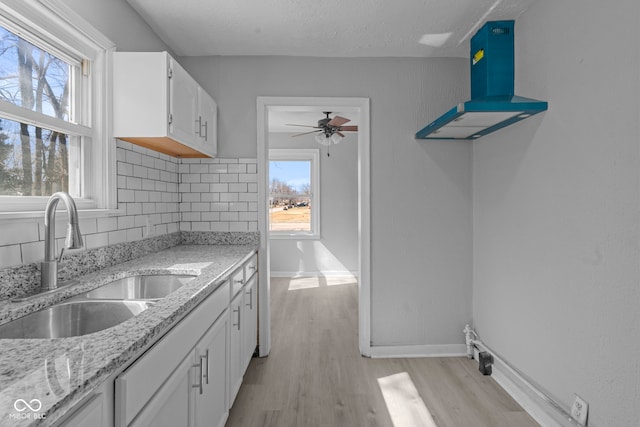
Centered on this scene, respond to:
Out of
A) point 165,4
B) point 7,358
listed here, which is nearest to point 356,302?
point 165,4

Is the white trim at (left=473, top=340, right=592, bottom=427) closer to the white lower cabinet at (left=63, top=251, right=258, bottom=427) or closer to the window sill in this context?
the white lower cabinet at (left=63, top=251, right=258, bottom=427)

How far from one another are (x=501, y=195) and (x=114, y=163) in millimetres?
2491

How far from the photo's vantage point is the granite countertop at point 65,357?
62cm

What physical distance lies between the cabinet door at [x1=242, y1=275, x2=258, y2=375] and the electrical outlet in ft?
6.04

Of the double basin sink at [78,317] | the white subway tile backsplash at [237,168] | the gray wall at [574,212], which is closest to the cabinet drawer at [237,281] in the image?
the double basin sink at [78,317]

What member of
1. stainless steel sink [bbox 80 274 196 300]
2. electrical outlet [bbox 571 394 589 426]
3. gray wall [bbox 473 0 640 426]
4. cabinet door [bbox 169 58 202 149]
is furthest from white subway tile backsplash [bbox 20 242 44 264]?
electrical outlet [bbox 571 394 589 426]

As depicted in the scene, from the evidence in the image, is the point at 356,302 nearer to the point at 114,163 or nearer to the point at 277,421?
the point at 277,421

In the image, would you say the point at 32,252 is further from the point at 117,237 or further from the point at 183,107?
the point at 183,107

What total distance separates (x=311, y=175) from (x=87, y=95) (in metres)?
4.09

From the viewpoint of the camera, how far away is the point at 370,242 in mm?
2881

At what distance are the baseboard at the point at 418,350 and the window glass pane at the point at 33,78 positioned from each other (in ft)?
8.62

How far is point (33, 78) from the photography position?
5.15ft

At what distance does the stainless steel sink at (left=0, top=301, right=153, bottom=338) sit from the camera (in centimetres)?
128

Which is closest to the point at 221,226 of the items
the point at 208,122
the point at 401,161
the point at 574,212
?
the point at 208,122
